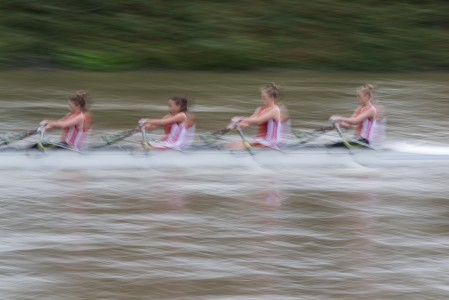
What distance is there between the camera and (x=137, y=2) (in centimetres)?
2823

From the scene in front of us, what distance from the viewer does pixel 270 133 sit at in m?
14.2

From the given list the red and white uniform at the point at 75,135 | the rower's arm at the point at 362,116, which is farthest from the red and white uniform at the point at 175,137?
the rower's arm at the point at 362,116

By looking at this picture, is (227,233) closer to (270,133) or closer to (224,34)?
(270,133)

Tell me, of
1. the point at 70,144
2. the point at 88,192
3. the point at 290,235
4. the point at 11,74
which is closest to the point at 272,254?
the point at 290,235

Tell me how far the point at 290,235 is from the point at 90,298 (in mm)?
2732

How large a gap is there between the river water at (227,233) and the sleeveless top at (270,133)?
0.45 m

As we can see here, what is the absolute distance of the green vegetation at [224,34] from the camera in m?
25.7

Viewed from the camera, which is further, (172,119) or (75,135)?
(172,119)

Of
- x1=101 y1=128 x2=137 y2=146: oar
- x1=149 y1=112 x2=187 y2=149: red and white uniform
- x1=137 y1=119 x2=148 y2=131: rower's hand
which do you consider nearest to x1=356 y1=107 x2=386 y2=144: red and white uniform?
x1=149 y1=112 x2=187 y2=149: red and white uniform

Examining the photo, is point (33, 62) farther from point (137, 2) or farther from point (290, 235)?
point (290, 235)

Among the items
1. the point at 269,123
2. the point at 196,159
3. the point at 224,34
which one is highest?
the point at 224,34

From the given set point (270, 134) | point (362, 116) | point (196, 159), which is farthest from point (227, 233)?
point (362, 116)

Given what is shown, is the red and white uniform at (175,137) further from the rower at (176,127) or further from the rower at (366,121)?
the rower at (366,121)

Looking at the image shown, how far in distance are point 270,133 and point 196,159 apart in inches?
43.2
